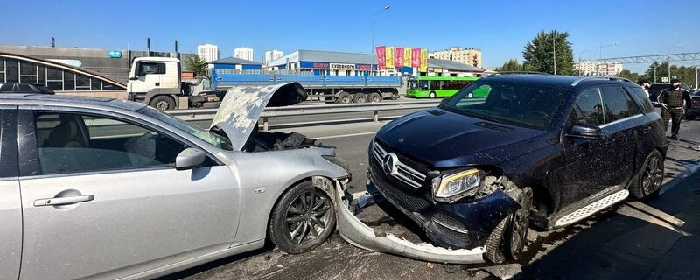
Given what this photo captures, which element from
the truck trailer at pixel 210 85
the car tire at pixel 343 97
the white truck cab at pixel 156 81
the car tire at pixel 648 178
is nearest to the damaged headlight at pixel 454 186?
the car tire at pixel 648 178

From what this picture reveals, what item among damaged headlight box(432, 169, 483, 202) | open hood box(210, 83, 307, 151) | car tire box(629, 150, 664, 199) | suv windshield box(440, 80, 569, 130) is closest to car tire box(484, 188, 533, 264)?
damaged headlight box(432, 169, 483, 202)

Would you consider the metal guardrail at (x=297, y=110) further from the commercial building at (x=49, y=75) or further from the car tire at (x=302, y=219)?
the commercial building at (x=49, y=75)

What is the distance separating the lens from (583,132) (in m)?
3.50

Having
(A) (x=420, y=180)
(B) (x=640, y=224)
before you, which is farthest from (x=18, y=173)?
(B) (x=640, y=224)

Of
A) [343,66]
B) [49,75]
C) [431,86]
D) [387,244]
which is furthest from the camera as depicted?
[343,66]

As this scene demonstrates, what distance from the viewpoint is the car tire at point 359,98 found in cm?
3234

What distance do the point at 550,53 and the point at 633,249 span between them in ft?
213

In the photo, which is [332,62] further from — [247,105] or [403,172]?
[403,172]

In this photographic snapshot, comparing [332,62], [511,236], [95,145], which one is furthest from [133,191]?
[332,62]

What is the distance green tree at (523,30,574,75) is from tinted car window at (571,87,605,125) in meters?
61.5

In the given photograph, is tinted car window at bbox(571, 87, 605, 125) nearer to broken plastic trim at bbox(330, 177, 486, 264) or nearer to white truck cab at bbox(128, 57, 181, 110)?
broken plastic trim at bbox(330, 177, 486, 264)

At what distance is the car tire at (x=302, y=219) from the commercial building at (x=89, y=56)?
39725mm

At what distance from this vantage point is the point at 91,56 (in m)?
40.1

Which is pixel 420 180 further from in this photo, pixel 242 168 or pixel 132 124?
pixel 132 124
